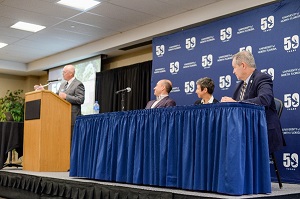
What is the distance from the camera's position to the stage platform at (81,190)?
97.7 inches

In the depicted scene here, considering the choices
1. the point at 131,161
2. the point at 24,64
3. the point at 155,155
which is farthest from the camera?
the point at 24,64

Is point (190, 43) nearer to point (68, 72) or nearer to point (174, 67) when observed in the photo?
point (174, 67)

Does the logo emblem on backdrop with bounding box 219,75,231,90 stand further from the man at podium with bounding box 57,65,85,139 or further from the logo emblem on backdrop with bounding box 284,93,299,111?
the man at podium with bounding box 57,65,85,139

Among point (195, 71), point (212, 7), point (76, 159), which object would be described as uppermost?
point (212, 7)

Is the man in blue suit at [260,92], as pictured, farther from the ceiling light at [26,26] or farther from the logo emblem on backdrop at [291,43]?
the ceiling light at [26,26]

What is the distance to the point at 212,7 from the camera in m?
5.89

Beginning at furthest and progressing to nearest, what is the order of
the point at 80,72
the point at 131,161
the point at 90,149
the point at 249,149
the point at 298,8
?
the point at 80,72 < the point at 298,8 < the point at 90,149 < the point at 131,161 < the point at 249,149

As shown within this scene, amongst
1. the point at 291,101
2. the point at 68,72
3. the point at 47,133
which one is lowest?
the point at 47,133

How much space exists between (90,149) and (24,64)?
315 inches

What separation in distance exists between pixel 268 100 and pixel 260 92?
0.09m

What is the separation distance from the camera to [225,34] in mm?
5637

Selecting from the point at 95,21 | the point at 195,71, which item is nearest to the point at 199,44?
the point at 195,71

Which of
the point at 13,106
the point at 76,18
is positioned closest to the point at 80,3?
the point at 76,18

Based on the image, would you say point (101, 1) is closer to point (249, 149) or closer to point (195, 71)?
point (195, 71)
